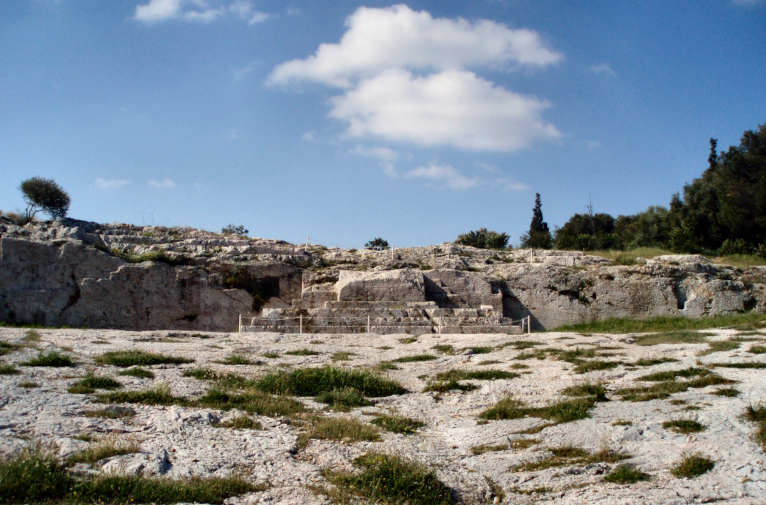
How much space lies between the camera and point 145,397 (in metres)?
7.46

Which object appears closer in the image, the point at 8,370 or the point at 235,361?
the point at 8,370

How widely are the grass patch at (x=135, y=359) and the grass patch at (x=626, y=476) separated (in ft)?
24.8

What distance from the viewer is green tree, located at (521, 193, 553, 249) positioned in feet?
132

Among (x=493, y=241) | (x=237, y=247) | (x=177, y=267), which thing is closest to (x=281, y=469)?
(x=177, y=267)

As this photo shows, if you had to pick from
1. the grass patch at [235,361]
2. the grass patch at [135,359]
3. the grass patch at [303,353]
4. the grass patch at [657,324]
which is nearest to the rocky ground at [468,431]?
the grass patch at [235,361]

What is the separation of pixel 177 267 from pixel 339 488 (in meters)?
17.0

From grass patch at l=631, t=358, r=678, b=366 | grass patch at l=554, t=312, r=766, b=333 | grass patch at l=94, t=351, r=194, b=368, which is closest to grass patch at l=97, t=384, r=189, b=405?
grass patch at l=94, t=351, r=194, b=368

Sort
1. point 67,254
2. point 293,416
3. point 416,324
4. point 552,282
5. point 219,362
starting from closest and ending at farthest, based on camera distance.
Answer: point 293,416 → point 219,362 → point 416,324 → point 67,254 → point 552,282

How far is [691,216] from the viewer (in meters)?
34.1

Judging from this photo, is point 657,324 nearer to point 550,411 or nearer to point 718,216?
point 550,411

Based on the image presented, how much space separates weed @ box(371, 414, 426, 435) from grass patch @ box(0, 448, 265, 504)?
2.39 metres

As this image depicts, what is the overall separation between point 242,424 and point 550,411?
13.3 feet

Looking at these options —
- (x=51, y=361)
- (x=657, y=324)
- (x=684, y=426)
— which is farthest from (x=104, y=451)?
(x=657, y=324)

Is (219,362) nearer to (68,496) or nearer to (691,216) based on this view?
(68,496)
